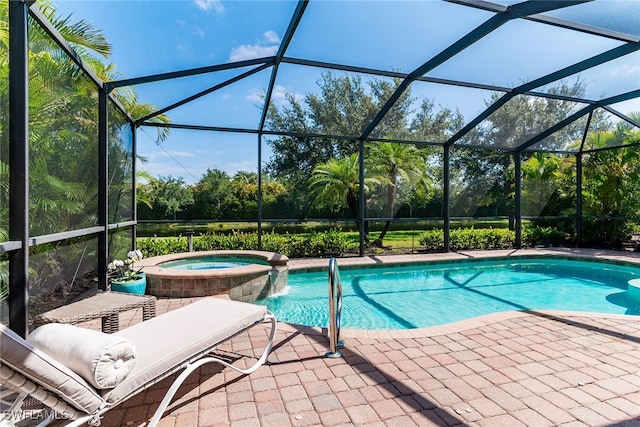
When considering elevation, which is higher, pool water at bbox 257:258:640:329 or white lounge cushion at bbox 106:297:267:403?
white lounge cushion at bbox 106:297:267:403

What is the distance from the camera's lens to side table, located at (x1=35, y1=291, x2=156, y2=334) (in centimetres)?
275

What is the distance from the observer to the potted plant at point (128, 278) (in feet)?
15.8

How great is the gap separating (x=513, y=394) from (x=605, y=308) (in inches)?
194

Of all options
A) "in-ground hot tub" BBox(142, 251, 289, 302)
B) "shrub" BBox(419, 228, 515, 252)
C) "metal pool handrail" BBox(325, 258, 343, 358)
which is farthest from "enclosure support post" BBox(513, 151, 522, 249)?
"metal pool handrail" BBox(325, 258, 343, 358)

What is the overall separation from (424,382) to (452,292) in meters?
4.49

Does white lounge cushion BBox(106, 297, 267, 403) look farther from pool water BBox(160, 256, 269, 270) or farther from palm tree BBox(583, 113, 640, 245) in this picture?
palm tree BBox(583, 113, 640, 245)

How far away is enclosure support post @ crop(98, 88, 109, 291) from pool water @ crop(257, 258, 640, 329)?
255cm

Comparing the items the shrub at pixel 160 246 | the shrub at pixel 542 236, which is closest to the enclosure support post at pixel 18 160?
the shrub at pixel 160 246

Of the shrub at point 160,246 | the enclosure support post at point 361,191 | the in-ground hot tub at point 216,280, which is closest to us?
the in-ground hot tub at point 216,280

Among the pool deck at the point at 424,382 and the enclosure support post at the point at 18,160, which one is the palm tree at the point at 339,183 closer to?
the pool deck at the point at 424,382

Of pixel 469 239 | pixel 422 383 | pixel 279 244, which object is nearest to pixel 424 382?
pixel 422 383

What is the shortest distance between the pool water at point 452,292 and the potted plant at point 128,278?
2007 millimetres

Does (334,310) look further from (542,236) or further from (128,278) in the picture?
(542,236)

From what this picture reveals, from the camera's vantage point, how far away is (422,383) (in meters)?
2.58
